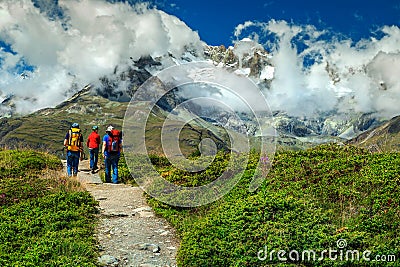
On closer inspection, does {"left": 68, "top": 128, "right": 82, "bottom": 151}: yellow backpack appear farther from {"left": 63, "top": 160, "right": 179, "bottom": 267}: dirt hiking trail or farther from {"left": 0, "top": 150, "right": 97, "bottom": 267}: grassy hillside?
{"left": 63, "top": 160, "right": 179, "bottom": 267}: dirt hiking trail

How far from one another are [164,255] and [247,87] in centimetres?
570

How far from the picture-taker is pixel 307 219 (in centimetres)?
1061

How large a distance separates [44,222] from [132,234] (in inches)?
113

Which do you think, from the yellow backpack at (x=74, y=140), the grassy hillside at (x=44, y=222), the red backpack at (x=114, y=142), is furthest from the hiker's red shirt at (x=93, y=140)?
the grassy hillside at (x=44, y=222)

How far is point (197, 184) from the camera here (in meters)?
17.0

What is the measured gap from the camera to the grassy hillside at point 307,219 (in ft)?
30.4

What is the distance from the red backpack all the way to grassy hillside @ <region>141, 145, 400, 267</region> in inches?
294

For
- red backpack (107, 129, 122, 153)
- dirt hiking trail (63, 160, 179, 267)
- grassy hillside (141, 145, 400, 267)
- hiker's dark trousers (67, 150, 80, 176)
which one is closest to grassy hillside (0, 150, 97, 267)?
dirt hiking trail (63, 160, 179, 267)

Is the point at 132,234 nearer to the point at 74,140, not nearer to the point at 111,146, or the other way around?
the point at 111,146

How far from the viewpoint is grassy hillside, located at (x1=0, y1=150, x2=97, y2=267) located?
10070mm

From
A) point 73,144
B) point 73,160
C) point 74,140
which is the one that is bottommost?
Result: point 73,160

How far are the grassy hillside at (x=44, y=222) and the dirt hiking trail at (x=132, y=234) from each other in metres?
0.47

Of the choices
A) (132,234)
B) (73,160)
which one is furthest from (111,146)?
(132,234)

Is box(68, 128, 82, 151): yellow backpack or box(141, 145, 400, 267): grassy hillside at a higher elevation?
box(68, 128, 82, 151): yellow backpack
